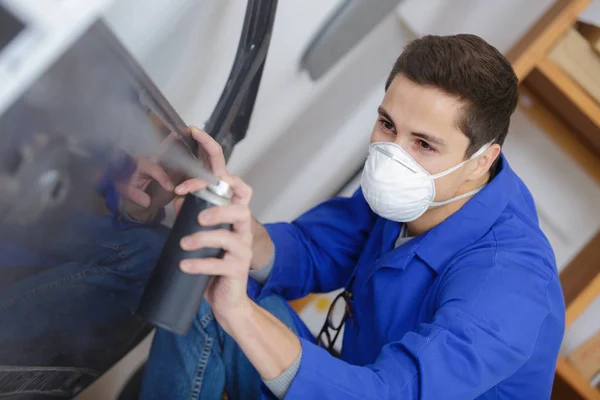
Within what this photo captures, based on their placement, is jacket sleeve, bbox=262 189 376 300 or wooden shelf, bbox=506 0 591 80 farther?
wooden shelf, bbox=506 0 591 80

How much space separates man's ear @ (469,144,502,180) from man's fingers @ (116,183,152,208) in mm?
592

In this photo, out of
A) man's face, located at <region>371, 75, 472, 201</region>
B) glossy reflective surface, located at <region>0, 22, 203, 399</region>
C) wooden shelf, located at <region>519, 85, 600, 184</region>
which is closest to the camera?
glossy reflective surface, located at <region>0, 22, 203, 399</region>

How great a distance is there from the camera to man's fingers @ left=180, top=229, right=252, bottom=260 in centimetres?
57

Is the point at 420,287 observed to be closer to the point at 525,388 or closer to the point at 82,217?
the point at 525,388

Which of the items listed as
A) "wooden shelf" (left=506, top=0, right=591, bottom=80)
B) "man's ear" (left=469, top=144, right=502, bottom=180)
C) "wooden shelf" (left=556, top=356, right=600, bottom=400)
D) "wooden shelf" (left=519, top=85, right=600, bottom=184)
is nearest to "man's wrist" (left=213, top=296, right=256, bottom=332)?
"man's ear" (left=469, top=144, right=502, bottom=180)

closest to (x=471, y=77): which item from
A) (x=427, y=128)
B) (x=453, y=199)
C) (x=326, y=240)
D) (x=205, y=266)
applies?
(x=427, y=128)

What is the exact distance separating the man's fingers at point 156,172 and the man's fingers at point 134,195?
0.08 feet

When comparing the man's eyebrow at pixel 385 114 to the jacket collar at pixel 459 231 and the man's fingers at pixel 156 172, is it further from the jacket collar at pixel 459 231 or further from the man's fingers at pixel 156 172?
the man's fingers at pixel 156 172

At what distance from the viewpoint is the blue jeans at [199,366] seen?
956 mm

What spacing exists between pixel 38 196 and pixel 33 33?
16 centimetres

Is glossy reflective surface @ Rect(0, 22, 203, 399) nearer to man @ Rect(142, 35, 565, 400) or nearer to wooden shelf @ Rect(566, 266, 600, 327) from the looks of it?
man @ Rect(142, 35, 565, 400)

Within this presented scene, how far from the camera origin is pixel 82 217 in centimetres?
57

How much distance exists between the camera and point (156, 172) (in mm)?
610

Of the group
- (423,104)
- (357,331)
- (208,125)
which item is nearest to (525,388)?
(357,331)
